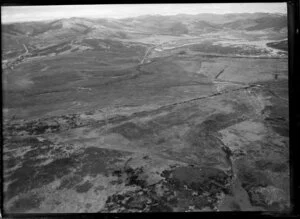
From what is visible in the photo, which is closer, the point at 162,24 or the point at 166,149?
the point at 166,149

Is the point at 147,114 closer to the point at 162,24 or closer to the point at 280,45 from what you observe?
the point at 162,24

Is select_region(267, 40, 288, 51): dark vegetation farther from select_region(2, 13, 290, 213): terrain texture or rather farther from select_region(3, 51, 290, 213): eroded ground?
select_region(3, 51, 290, 213): eroded ground

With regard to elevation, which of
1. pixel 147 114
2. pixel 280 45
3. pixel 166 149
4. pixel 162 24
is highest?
pixel 162 24

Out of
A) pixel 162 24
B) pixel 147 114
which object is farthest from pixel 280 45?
pixel 147 114

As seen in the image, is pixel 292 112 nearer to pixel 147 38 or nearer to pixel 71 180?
pixel 147 38

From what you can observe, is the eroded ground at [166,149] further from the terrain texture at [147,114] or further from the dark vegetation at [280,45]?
the dark vegetation at [280,45]

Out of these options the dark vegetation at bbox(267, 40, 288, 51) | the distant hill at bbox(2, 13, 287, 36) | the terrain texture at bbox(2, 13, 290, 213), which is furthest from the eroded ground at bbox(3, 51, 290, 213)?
the distant hill at bbox(2, 13, 287, 36)

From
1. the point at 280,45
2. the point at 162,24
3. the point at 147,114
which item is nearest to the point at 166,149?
the point at 147,114

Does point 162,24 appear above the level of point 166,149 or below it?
above

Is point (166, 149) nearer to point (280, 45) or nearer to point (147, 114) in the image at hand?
point (147, 114)

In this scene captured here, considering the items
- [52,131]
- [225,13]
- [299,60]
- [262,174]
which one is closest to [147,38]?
[225,13]
